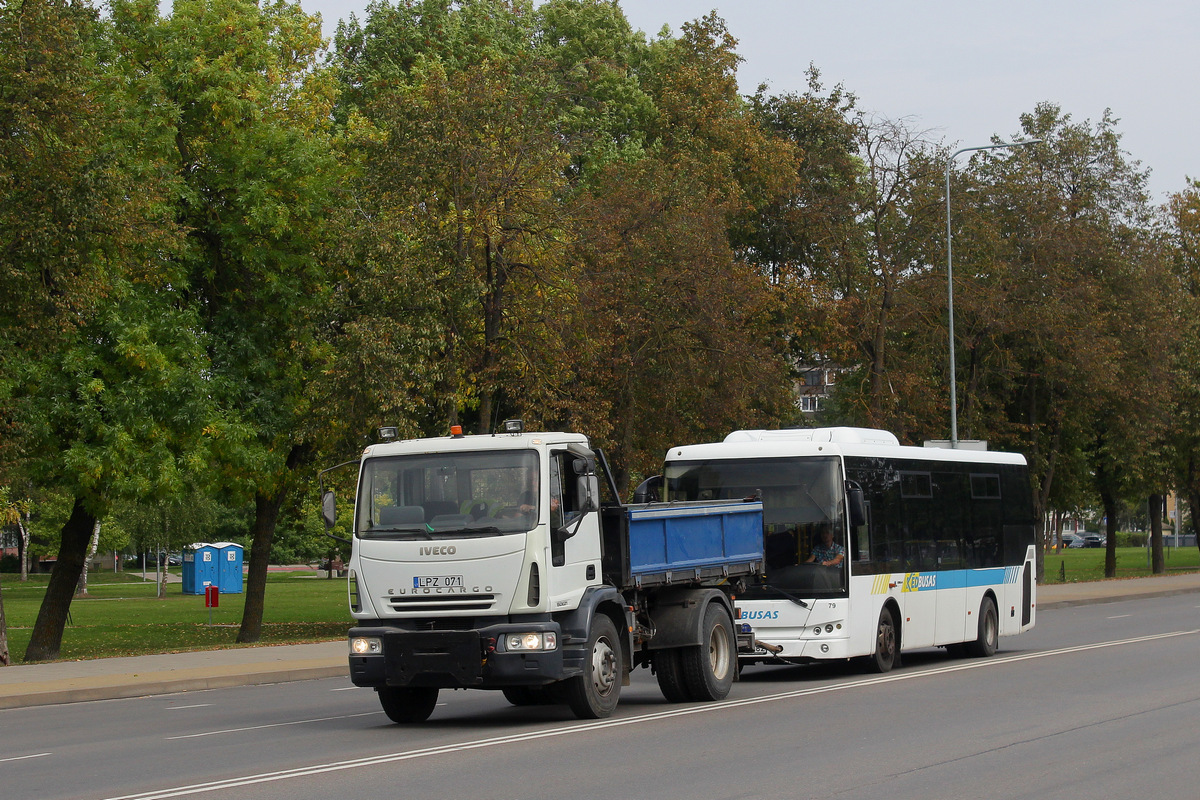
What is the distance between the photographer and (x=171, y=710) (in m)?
16.3

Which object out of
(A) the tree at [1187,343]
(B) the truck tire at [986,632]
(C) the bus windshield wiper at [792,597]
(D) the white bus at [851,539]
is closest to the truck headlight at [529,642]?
(D) the white bus at [851,539]

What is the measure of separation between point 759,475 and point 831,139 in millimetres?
22992

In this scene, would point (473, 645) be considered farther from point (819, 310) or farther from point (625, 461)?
point (819, 310)

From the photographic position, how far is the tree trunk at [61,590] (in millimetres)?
28688

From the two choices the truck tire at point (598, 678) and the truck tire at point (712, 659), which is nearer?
the truck tire at point (598, 678)

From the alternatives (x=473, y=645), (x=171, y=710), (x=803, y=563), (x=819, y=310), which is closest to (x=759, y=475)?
(x=803, y=563)

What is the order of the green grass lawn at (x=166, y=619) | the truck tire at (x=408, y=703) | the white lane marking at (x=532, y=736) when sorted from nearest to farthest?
the white lane marking at (x=532, y=736) → the truck tire at (x=408, y=703) → the green grass lawn at (x=166, y=619)

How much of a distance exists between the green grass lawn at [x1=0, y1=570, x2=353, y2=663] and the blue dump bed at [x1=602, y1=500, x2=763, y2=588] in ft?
45.0

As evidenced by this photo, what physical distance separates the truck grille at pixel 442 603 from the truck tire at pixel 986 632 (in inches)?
423

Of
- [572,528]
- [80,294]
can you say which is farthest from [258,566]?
[572,528]

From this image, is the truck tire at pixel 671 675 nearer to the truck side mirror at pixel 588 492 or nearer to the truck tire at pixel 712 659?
the truck tire at pixel 712 659

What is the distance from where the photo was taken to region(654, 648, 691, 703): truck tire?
14594mm

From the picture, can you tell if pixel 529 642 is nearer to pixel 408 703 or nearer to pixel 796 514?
pixel 408 703

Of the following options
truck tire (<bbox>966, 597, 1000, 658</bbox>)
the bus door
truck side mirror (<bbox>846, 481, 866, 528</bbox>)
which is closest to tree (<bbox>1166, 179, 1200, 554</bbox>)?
truck tire (<bbox>966, 597, 1000, 658</bbox>)
